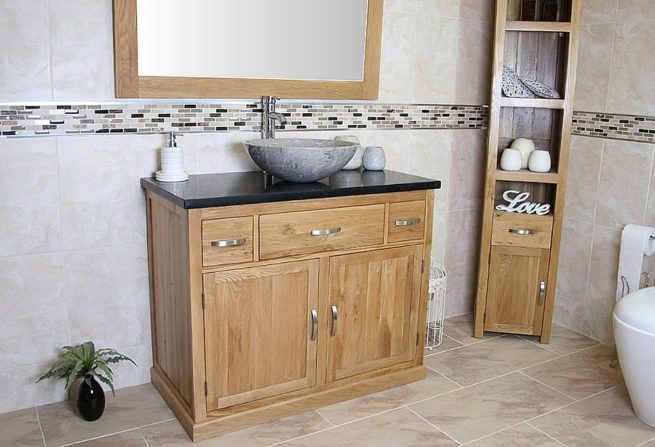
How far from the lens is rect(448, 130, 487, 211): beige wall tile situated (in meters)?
3.36

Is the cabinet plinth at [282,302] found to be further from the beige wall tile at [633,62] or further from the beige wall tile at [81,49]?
the beige wall tile at [633,62]

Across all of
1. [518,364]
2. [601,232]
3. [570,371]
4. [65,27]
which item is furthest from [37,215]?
[601,232]

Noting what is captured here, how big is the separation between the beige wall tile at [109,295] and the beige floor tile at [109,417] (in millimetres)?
216

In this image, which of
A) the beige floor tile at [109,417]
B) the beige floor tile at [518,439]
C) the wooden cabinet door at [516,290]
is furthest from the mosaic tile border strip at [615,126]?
the beige floor tile at [109,417]

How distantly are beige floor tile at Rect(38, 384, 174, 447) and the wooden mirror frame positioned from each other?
116 centimetres

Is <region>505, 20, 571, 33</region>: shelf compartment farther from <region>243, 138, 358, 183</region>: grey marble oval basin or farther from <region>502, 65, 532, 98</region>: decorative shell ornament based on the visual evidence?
<region>243, 138, 358, 183</region>: grey marble oval basin

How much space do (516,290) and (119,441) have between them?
1.92 meters

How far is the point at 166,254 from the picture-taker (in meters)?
2.42

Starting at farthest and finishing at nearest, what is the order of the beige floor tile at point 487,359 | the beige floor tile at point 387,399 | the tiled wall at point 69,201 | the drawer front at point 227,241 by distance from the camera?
the beige floor tile at point 487,359
the beige floor tile at point 387,399
the tiled wall at point 69,201
the drawer front at point 227,241

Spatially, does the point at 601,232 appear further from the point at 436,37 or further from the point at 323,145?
the point at 323,145

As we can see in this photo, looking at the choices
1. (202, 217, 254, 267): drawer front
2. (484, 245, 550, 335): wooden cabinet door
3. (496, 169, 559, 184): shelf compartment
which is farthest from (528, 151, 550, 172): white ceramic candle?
(202, 217, 254, 267): drawer front

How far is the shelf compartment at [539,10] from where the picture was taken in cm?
309

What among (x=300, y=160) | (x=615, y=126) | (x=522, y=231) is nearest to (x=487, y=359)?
(x=522, y=231)

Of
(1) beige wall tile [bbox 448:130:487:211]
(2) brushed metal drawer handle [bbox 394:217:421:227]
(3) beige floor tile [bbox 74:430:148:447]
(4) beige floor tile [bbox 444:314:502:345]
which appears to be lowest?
(3) beige floor tile [bbox 74:430:148:447]
